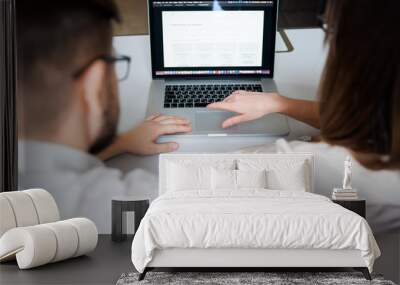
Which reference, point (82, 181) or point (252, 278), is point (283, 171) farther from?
point (82, 181)

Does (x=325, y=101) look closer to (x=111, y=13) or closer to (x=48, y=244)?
(x=111, y=13)

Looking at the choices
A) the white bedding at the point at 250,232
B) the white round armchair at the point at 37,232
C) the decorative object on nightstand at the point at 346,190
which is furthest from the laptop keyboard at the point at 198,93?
the white bedding at the point at 250,232

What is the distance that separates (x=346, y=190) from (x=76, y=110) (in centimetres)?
269

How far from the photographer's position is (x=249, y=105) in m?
6.70

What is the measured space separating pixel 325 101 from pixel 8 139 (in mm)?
3112

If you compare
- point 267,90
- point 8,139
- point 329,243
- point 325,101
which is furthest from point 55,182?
point 329,243

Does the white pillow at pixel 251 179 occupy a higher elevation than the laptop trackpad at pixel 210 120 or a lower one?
lower

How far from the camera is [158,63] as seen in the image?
673cm

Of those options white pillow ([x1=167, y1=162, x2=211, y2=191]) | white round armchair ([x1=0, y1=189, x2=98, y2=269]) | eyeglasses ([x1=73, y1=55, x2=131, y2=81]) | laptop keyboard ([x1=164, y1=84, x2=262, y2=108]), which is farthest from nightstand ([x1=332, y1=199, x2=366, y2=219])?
eyeglasses ([x1=73, y1=55, x2=131, y2=81])

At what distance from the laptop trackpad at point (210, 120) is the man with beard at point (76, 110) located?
128mm

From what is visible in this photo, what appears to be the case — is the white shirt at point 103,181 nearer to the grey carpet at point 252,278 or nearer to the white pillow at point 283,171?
the white pillow at point 283,171

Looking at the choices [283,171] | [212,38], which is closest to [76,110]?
[212,38]

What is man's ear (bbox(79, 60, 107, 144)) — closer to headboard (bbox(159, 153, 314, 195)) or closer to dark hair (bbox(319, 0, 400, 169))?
headboard (bbox(159, 153, 314, 195))

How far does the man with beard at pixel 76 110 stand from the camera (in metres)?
6.71
